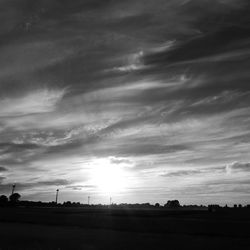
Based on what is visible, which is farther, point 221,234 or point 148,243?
point 221,234

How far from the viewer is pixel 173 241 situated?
112 feet

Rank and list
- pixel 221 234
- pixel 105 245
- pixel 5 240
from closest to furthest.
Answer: pixel 105 245 < pixel 5 240 < pixel 221 234

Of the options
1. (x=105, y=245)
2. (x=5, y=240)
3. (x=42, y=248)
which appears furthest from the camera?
(x=5, y=240)

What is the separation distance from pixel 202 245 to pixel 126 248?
6591 mm

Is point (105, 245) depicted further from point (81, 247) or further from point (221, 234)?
point (221, 234)

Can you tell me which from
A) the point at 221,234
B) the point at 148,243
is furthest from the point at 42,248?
the point at 221,234

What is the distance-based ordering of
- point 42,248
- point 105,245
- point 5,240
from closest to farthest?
point 42,248, point 105,245, point 5,240

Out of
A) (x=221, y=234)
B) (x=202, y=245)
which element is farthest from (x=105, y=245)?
(x=221, y=234)

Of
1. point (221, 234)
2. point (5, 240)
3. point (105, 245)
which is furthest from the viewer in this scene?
point (221, 234)

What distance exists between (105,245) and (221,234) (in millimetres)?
14863

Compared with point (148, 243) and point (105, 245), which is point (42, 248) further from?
point (148, 243)

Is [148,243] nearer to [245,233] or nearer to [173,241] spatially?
[173,241]

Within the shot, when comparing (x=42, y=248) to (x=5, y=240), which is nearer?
(x=42, y=248)

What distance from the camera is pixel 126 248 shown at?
2950 cm
